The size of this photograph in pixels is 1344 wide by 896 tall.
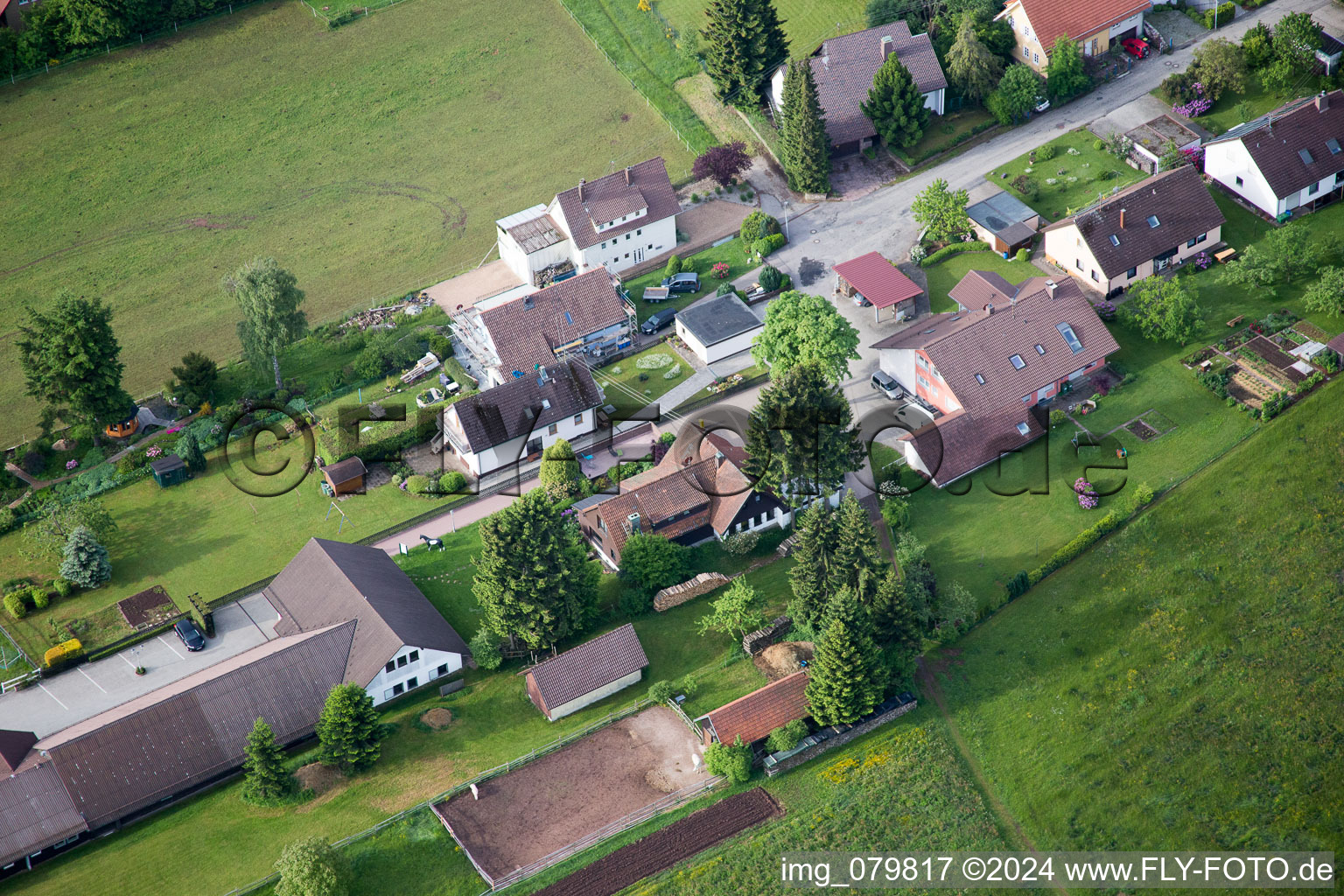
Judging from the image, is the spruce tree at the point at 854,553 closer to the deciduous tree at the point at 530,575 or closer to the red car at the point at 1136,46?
the deciduous tree at the point at 530,575

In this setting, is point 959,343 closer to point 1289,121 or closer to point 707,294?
point 707,294

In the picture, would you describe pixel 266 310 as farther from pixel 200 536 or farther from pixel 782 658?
pixel 782 658

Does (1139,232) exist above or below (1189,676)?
above

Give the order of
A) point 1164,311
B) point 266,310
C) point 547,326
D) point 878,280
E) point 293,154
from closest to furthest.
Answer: point 1164,311 → point 266,310 → point 547,326 → point 878,280 → point 293,154

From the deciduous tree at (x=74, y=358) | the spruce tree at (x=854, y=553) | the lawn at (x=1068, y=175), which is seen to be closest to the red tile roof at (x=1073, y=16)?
the lawn at (x=1068, y=175)

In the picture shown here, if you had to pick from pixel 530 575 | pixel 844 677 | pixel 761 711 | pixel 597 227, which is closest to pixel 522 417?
pixel 530 575

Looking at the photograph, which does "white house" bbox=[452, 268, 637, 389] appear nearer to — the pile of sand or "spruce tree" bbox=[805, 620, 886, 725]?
the pile of sand
